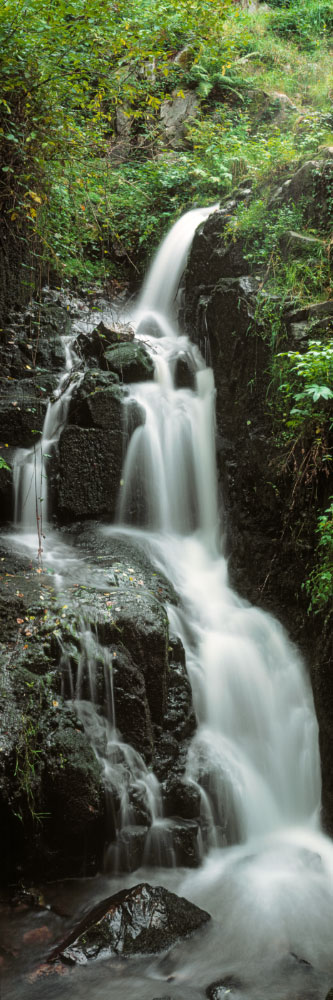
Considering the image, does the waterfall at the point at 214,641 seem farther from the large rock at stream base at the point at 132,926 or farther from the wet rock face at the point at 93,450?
the large rock at stream base at the point at 132,926

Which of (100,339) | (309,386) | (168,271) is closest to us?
(309,386)

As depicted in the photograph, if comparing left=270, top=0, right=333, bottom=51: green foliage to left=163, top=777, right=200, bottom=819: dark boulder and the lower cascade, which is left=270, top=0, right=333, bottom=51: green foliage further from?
left=163, top=777, right=200, bottom=819: dark boulder

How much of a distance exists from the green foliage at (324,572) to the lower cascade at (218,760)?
79 cm

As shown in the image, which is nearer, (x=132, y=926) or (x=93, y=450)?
(x=132, y=926)

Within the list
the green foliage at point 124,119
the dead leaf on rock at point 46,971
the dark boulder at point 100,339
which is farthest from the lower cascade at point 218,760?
the green foliage at point 124,119

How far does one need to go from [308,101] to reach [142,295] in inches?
243

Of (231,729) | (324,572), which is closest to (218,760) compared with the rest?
(231,729)

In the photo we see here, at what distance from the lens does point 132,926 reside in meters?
3.26

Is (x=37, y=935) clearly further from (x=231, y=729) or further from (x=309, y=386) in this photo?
(x=309, y=386)

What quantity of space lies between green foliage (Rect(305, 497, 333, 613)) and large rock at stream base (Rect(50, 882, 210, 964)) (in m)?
2.22

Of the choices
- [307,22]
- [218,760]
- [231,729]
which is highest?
[307,22]

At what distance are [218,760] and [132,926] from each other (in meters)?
1.50

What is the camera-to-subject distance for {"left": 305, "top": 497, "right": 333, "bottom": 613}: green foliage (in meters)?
4.50

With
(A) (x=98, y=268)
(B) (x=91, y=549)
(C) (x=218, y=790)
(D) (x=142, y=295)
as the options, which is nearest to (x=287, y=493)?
(B) (x=91, y=549)
